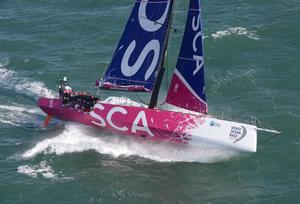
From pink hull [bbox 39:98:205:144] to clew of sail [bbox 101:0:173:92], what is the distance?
5.67ft

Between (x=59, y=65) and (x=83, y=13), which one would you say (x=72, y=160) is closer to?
(x=59, y=65)

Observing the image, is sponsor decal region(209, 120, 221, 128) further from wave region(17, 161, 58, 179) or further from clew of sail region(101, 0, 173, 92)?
wave region(17, 161, 58, 179)

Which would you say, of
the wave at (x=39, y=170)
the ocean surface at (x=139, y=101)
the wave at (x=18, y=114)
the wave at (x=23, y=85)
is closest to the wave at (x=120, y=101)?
the ocean surface at (x=139, y=101)

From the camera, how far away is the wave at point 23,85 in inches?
1786

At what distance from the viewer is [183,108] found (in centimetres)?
3866

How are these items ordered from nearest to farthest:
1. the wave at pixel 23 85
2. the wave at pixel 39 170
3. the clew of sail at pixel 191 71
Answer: the wave at pixel 39 170
the clew of sail at pixel 191 71
the wave at pixel 23 85

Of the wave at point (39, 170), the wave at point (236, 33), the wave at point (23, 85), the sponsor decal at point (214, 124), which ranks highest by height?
the wave at point (236, 33)

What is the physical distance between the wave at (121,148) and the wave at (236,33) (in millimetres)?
18087

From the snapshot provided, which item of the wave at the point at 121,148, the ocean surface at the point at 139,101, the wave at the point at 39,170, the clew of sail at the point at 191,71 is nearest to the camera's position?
the ocean surface at the point at 139,101

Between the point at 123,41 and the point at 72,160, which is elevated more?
the point at 123,41

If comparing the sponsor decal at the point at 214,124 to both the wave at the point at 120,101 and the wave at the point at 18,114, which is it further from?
the wave at the point at 18,114

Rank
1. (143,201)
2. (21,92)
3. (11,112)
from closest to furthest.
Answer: (143,201), (11,112), (21,92)

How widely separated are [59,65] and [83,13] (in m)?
11.1

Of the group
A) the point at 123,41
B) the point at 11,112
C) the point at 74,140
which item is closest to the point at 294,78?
the point at 123,41
